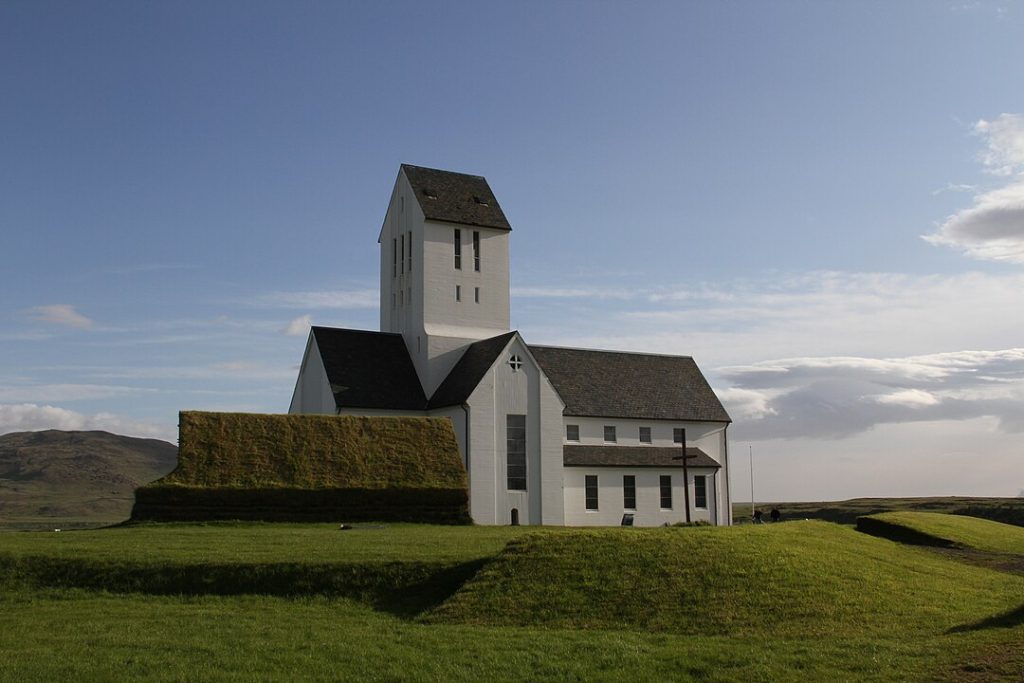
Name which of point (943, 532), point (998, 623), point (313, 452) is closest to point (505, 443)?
point (313, 452)

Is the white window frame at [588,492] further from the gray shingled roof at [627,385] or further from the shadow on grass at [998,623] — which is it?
the shadow on grass at [998,623]

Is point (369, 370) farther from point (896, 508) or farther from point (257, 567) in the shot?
point (896, 508)

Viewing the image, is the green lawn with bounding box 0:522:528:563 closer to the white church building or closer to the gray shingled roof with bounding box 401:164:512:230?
the white church building

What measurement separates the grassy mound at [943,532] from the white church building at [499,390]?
10104 mm

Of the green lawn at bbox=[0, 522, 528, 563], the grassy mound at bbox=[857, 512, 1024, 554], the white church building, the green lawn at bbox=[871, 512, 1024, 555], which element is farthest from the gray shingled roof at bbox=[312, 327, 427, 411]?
the green lawn at bbox=[871, 512, 1024, 555]

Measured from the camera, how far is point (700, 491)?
171 feet

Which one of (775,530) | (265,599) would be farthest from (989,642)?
(265,599)

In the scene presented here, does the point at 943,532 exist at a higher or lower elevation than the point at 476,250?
lower

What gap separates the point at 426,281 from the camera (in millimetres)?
49969

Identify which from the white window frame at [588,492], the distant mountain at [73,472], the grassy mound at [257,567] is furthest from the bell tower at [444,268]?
the distant mountain at [73,472]

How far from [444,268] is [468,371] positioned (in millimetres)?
6741

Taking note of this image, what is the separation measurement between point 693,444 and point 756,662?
3843 cm

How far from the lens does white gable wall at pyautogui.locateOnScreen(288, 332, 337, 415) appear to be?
4738 cm

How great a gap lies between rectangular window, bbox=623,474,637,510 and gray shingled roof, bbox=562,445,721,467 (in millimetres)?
782
